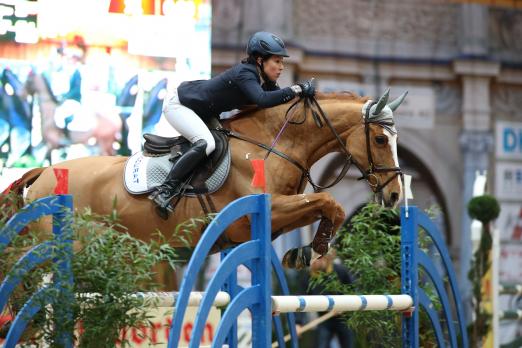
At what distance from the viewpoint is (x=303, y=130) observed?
4191 millimetres

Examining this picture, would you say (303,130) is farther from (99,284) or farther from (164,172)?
(99,284)

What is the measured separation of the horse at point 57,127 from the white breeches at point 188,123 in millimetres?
3436

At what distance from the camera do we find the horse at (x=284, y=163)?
4.07m

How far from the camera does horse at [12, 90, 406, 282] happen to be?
407cm

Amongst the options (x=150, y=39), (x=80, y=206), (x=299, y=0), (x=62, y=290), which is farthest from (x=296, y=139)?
(x=299, y=0)

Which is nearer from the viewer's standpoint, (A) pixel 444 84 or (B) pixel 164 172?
(B) pixel 164 172

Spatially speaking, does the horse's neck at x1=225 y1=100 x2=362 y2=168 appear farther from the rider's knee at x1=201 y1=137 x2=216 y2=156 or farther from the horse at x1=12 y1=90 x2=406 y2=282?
the rider's knee at x1=201 y1=137 x2=216 y2=156

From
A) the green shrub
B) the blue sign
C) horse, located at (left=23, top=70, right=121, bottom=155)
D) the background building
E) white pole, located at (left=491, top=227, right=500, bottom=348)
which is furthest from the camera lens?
the blue sign

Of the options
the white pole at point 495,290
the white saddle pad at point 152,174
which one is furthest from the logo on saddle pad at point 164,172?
the white pole at point 495,290

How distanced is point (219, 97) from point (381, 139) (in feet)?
2.41

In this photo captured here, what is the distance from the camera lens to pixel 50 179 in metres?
4.24

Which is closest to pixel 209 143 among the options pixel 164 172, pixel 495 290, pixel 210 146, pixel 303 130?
pixel 210 146

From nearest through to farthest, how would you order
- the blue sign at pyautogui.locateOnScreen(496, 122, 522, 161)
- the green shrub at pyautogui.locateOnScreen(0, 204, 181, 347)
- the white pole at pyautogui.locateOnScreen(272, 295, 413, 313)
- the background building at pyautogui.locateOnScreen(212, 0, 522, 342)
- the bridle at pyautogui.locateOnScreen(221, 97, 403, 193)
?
the green shrub at pyautogui.locateOnScreen(0, 204, 181, 347)
the white pole at pyautogui.locateOnScreen(272, 295, 413, 313)
the bridle at pyautogui.locateOnScreen(221, 97, 403, 193)
the background building at pyautogui.locateOnScreen(212, 0, 522, 342)
the blue sign at pyautogui.locateOnScreen(496, 122, 522, 161)

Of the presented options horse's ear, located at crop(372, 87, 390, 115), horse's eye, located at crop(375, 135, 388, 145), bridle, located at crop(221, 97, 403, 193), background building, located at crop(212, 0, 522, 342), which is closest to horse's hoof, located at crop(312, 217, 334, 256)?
bridle, located at crop(221, 97, 403, 193)
